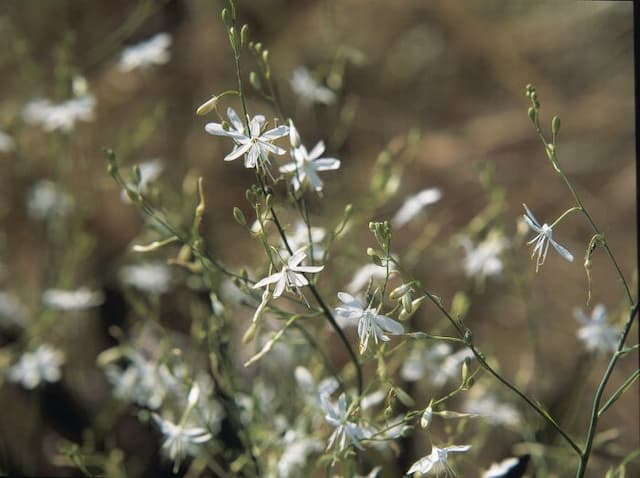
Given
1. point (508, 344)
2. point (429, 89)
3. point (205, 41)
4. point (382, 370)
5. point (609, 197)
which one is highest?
point (382, 370)

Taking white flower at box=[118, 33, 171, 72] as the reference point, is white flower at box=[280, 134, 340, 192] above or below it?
above

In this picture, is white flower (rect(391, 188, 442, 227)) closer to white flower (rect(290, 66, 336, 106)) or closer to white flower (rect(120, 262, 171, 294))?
white flower (rect(290, 66, 336, 106))

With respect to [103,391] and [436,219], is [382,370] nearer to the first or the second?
[103,391]

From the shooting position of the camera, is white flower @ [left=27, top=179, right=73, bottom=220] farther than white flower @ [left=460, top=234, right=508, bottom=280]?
Yes

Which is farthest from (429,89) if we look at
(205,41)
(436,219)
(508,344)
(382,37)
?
(508,344)

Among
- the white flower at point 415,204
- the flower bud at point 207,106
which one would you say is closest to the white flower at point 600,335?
the white flower at point 415,204

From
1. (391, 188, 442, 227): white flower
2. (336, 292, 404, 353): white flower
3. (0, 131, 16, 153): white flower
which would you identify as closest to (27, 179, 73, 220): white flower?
(0, 131, 16, 153): white flower

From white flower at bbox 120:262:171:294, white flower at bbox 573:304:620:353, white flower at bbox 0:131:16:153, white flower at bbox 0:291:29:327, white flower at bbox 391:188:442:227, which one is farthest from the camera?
white flower at bbox 0:291:29:327
